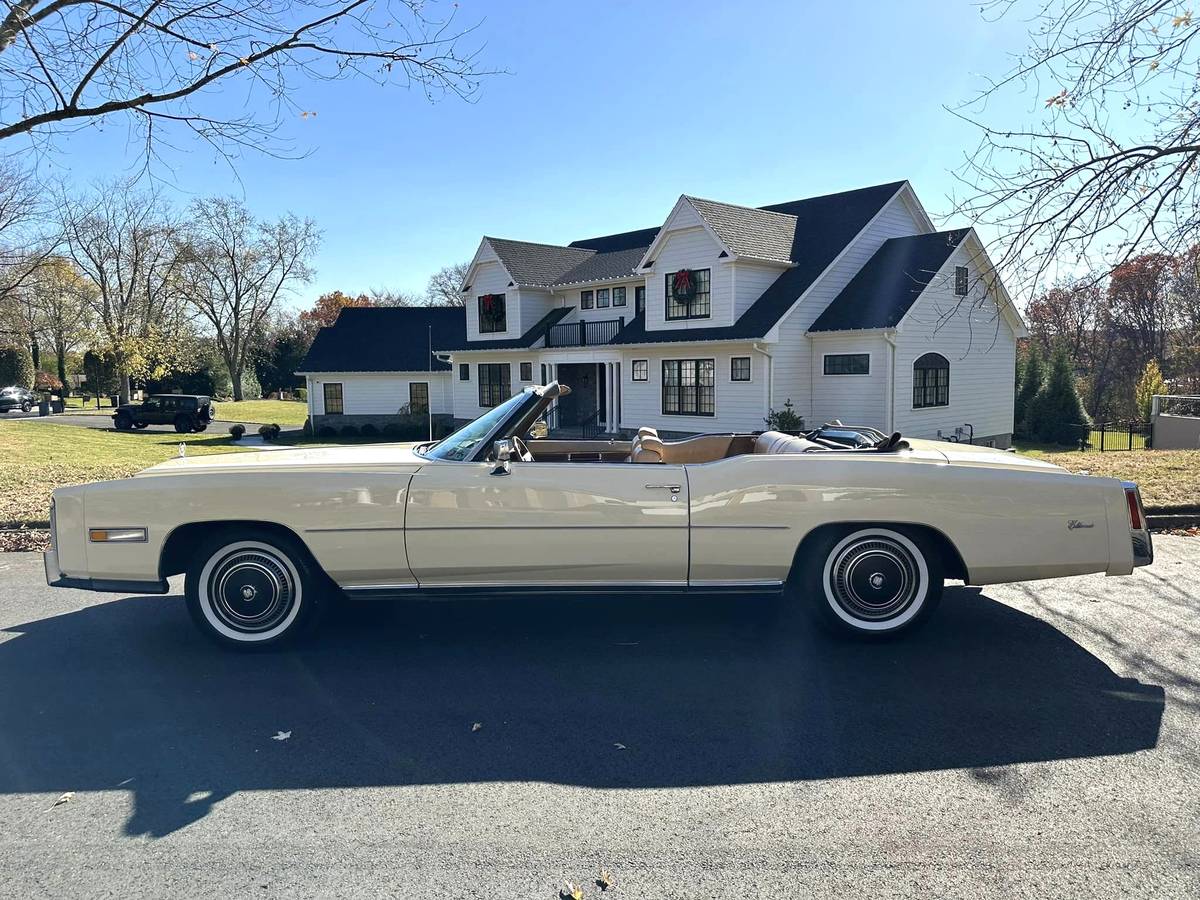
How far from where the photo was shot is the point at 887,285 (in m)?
22.2

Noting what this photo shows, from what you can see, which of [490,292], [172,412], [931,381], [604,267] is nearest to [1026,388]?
[931,381]

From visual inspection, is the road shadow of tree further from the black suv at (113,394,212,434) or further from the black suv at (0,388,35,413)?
the black suv at (0,388,35,413)

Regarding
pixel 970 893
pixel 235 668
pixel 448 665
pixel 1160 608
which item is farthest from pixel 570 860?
pixel 1160 608

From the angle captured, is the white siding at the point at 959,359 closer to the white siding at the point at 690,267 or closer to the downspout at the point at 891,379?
the downspout at the point at 891,379

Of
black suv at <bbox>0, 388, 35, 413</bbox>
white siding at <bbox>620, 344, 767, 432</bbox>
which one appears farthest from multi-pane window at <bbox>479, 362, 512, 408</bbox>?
black suv at <bbox>0, 388, 35, 413</bbox>

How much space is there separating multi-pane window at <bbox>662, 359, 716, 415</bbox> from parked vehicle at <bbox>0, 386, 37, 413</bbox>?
1454 inches

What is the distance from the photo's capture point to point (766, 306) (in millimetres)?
22500

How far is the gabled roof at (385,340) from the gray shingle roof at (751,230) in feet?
43.8

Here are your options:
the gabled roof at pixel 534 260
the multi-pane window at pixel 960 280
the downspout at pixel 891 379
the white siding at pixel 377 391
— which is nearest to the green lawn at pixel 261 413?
the white siding at pixel 377 391

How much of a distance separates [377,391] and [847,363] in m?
21.2

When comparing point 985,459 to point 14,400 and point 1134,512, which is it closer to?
point 1134,512

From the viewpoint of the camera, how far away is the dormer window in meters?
31.0

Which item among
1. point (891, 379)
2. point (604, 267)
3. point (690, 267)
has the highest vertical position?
point (604, 267)

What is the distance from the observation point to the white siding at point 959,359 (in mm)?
21516
